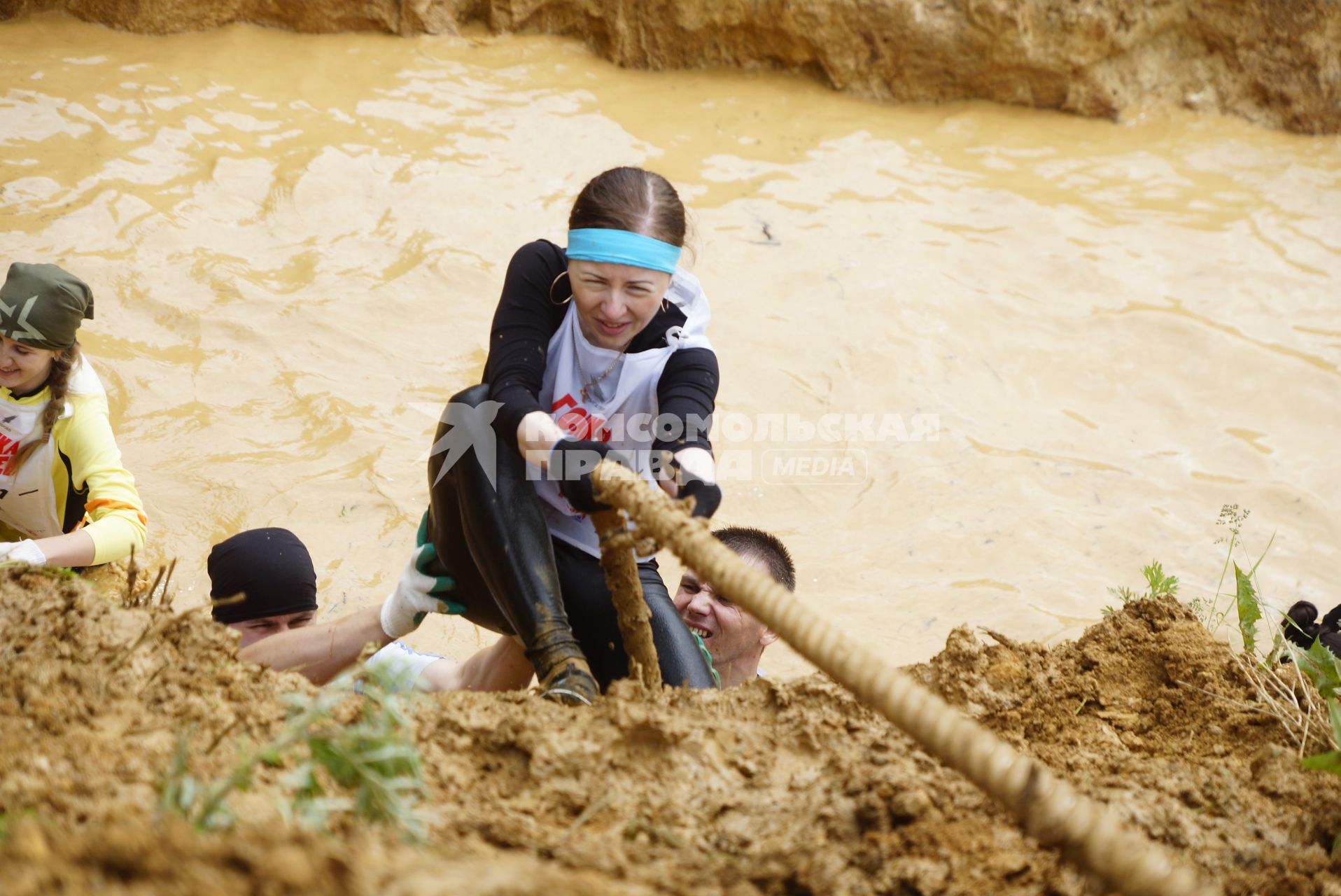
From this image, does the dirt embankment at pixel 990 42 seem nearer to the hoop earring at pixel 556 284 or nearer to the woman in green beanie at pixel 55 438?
the woman in green beanie at pixel 55 438

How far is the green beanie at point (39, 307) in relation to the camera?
2.77 m

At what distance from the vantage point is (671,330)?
2670 millimetres

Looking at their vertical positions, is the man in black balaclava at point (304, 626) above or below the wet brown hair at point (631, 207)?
below

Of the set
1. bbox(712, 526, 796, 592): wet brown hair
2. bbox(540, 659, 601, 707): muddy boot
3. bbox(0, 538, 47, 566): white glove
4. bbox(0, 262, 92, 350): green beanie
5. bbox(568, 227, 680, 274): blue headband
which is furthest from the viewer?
bbox(712, 526, 796, 592): wet brown hair

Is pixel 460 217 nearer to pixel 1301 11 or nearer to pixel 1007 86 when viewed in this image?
pixel 1007 86

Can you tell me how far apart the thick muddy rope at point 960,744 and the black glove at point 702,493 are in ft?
1.56

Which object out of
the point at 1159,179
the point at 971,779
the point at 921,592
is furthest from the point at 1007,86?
the point at 971,779

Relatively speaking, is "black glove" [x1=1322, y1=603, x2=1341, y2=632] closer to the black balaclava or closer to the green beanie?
the black balaclava

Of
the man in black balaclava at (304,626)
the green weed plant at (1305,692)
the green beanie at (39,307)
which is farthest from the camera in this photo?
the man in black balaclava at (304,626)

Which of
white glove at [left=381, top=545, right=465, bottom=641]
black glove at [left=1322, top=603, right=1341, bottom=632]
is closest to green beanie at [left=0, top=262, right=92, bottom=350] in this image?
white glove at [left=381, top=545, right=465, bottom=641]

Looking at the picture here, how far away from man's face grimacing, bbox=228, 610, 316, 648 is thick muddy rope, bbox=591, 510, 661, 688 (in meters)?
1.46

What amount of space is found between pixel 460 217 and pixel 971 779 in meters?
4.91

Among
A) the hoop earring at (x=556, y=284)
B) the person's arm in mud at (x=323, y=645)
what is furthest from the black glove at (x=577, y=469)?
the person's arm in mud at (x=323, y=645)

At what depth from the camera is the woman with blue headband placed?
2.23 m
